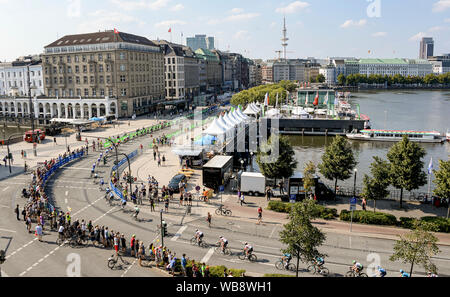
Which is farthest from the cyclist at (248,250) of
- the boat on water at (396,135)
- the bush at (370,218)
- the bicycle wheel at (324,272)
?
the boat on water at (396,135)

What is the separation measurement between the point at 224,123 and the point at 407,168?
28.6m

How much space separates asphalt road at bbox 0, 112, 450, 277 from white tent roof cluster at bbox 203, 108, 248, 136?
18.4m

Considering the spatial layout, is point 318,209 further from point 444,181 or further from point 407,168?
point 444,181

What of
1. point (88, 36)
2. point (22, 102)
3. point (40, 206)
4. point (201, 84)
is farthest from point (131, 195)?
point (201, 84)

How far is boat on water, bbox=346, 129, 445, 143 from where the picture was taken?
80250 millimetres

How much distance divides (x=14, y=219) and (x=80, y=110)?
7722cm

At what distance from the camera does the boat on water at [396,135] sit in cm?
8025

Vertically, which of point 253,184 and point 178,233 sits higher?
point 253,184

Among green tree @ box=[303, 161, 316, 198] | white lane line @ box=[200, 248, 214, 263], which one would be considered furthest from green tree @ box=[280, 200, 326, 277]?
green tree @ box=[303, 161, 316, 198]

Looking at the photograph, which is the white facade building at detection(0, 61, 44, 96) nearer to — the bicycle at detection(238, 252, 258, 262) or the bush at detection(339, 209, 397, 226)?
the bush at detection(339, 209, 397, 226)

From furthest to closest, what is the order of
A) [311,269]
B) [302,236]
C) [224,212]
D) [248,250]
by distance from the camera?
[224,212], [248,250], [311,269], [302,236]

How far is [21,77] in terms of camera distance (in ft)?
414

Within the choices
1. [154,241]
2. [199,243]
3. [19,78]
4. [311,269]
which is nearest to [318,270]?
[311,269]
